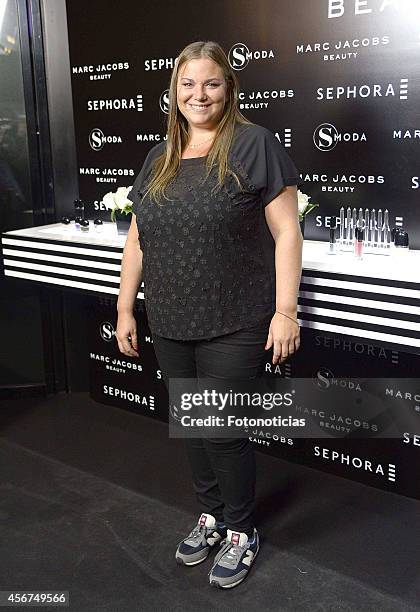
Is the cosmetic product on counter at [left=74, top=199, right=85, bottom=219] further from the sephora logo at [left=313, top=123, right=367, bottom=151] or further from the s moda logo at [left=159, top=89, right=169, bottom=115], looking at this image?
the sephora logo at [left=313, top=123, right=367, bottom=151]

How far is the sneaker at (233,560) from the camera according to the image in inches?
93.7

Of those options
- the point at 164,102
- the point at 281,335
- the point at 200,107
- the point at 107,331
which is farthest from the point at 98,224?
the point at 281,335

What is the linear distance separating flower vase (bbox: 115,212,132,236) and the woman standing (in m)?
0.97

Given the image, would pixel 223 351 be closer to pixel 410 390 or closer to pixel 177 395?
pixel 177 395

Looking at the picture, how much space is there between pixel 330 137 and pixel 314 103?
15cm

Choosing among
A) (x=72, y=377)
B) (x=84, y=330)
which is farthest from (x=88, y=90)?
(x=72, y=377)

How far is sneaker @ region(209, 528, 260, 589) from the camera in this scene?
2381 millimetres

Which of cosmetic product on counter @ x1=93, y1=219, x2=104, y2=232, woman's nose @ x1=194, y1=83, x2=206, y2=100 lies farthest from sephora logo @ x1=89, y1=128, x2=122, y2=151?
woman's nose @ x1=194, y1=83, x2=206, y2=100

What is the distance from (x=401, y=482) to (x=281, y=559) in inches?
27.1

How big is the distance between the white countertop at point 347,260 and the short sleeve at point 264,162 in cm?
48

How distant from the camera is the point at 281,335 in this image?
87.7 inches

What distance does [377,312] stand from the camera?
2445mm

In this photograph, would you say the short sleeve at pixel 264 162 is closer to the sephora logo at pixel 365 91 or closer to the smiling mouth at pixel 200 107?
the smiling mouth at pixel 200 107

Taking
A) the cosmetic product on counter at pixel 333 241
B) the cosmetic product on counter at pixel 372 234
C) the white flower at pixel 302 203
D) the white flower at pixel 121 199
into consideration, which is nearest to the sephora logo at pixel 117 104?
the white flower at pixel 121 199
